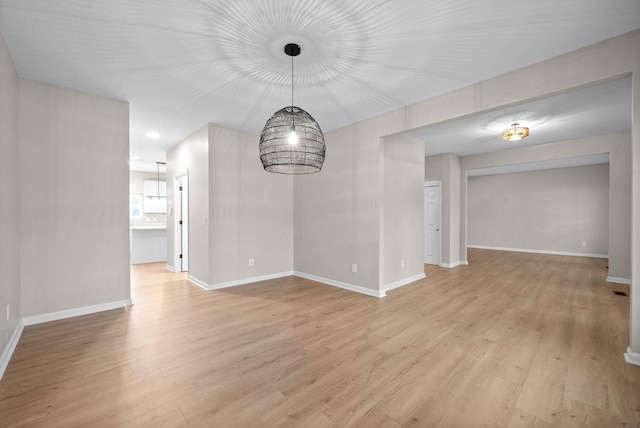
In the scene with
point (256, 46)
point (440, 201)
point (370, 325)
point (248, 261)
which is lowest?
point (370, 325)

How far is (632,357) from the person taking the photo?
7.22 ft

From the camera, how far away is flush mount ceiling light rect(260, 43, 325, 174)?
7.38 ft

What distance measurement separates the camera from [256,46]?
93.5 inches

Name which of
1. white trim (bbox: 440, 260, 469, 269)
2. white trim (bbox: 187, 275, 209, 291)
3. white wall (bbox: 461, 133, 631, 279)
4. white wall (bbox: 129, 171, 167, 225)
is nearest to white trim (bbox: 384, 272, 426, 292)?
white trim (bbox: 440, 260, 469, 269)

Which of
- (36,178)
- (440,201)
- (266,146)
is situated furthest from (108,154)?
(440,201)

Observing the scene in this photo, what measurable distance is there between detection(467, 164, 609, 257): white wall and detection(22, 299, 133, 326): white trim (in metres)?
10.2

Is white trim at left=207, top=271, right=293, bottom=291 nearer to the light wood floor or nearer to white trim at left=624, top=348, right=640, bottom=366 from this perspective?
the light wood floor

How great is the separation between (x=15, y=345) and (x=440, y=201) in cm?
722

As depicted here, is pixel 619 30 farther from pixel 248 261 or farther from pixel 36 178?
pixel 36 178

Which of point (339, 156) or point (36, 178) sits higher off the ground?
point (339, 156)

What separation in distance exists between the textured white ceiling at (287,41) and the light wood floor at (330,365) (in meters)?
2.72

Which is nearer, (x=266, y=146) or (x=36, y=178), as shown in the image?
(x=266, y=146)

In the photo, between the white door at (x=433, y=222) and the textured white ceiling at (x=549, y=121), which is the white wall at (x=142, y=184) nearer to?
the white door at (x=433, y=222)

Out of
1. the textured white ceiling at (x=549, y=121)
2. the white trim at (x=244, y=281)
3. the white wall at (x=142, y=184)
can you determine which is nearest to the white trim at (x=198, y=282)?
the white trim at (x=244, y=281)
